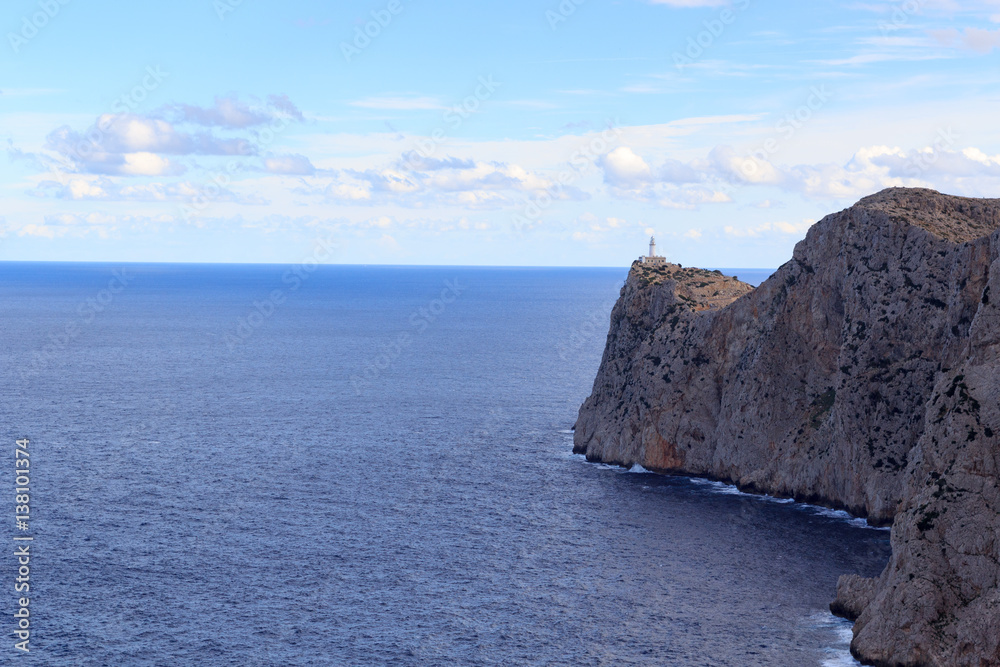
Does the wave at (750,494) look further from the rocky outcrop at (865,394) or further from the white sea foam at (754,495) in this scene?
the rocky outcrop at (865,394)

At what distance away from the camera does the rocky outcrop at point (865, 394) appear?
57500 mm

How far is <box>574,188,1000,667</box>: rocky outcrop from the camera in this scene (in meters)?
57.5

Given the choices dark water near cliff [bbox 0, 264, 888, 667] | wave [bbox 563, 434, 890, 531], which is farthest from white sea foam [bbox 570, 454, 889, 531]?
dark water near cliff [bbox 0, 264, 888, 667]

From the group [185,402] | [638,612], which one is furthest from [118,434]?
[638,612]

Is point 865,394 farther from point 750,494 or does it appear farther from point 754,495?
point 750,494

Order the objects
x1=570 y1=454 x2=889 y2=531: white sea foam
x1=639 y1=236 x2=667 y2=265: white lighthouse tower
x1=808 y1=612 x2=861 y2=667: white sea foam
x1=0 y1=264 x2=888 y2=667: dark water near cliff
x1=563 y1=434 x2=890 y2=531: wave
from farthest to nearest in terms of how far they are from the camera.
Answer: x1=639 y1=236 x2=667 y2=265: white lighthouse tower < x1=570 y1=454 x2=889 y2=531: white sea foam < x1=563 y1=434 x2=890 y2=531: wave < x1=0 y1=264 x2=888 y2=667: dark water near cliff < x1=808 y1=612 x2=861 y2=667: white sea foam

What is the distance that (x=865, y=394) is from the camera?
87.8 m

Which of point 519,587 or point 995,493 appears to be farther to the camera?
point 519,587

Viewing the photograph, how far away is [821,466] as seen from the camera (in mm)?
91938

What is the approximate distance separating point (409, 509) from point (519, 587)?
20937mm

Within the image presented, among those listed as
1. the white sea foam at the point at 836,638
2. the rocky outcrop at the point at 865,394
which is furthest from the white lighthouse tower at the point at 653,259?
the white sea foam at the point at 836,638

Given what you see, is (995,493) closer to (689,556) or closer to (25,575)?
(689,556)

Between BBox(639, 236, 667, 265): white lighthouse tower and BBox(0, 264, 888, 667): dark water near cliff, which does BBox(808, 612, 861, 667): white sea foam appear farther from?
BBox(639, 236, 667, 265): white lighthouse tower

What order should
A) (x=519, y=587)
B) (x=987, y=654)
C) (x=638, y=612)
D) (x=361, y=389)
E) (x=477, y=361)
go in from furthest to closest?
(x=477, y=361), (x=361, y=389), (x=519, y=587), (x=638, y=612), (x=987, y=654)
